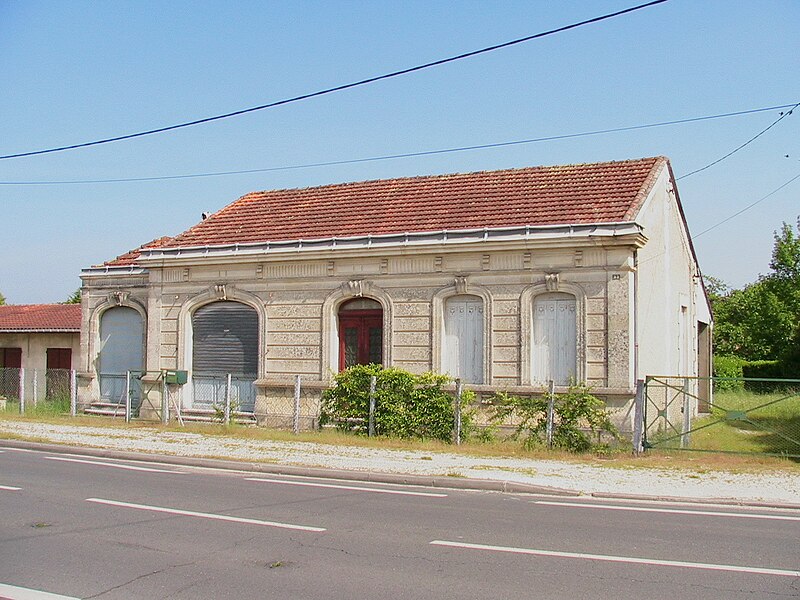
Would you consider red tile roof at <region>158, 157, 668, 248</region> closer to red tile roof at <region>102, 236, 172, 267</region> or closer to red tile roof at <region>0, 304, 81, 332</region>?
red tile roof at <region>102, 236, 172, 267</region>

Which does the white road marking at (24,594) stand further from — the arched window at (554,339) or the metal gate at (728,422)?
the arched window at (554,339)

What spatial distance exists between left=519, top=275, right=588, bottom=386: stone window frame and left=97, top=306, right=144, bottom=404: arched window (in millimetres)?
11442

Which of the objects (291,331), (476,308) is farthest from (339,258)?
(476,308)

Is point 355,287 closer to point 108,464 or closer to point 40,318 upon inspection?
point 108,464

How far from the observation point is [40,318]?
33.4 metres

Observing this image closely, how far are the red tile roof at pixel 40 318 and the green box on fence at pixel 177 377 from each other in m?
7.78

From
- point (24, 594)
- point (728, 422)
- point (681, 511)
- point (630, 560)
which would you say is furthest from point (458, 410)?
point (24, 594)

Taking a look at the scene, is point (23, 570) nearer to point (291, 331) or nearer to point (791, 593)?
point (791, 593)

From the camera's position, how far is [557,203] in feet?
67.6

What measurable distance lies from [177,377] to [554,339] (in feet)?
33.0

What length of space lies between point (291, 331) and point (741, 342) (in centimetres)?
4399

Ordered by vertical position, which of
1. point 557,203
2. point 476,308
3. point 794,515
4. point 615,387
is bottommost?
point 794,515

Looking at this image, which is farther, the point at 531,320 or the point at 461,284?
the point at 461,284

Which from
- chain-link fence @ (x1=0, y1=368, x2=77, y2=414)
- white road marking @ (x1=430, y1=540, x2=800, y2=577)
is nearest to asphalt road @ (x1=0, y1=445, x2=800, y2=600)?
white road marking @ (x1=430, y1=540, x2=800, y2=577)
